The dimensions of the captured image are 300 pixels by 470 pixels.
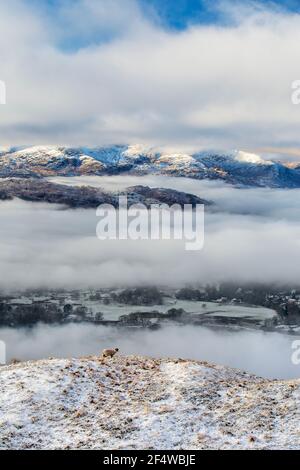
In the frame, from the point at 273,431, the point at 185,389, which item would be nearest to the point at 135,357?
the point at 185,389

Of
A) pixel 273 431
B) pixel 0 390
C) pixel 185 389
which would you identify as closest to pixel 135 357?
pixel 185 389

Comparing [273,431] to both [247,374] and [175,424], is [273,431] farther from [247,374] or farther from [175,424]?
[247,374]
